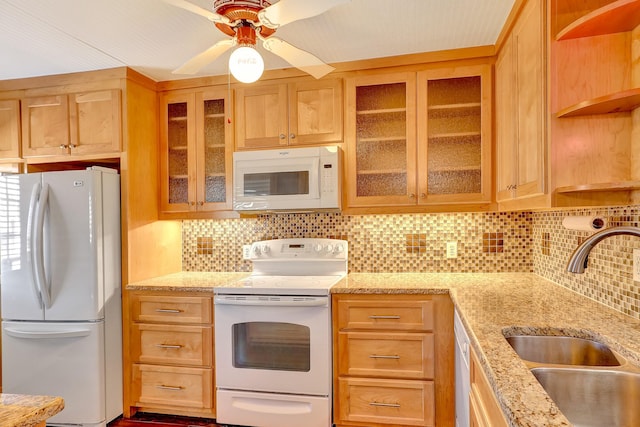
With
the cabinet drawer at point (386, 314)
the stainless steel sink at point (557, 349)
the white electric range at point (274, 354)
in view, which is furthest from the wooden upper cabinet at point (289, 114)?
the stainless steel sink at point (557, 349)

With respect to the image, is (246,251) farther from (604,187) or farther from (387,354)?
(604,187)

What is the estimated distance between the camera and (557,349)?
128 cm

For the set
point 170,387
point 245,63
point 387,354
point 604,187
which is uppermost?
point 245,63

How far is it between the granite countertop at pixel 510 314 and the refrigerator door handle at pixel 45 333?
360 millimetres

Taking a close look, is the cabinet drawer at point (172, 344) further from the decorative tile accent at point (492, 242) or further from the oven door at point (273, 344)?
the decorative tile accent at point (492, 242)

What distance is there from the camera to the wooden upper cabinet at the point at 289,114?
249 cm

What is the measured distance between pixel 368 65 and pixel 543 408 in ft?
6.98

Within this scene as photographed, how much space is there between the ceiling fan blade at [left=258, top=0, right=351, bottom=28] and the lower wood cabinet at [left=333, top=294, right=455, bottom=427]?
1422 mm

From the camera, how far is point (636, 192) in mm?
1286

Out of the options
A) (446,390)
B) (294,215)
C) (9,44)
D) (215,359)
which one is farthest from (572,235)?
(9,44)

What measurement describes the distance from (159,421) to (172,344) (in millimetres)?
500

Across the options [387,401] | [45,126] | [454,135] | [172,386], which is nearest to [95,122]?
[45,126]

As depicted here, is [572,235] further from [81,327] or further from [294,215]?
[81,327]

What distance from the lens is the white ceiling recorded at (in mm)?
1799
